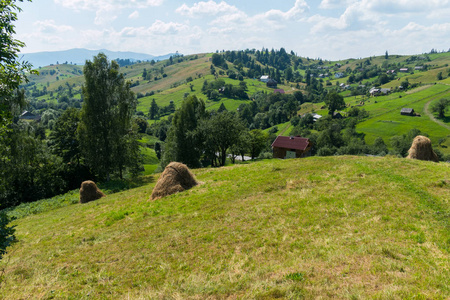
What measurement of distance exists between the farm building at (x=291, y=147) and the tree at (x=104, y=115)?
2275 inches

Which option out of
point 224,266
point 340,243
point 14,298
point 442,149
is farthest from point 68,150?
point 442,149

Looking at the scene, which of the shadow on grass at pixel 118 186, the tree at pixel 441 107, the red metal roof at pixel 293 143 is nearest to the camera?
the shadow on grass at pixel 118 186

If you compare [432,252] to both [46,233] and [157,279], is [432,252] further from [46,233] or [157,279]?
[46,233]

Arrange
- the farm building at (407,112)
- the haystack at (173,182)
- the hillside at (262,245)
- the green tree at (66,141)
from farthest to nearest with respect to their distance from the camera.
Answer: the farm building at (407,112)
the green tree at (66,141)
the haystack at (173,182)
the hillside at (262,245)

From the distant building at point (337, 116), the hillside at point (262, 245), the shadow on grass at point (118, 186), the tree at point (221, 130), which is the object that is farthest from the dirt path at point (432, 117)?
the shadow on grass at point (118, 186)

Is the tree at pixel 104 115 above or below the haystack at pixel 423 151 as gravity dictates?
above

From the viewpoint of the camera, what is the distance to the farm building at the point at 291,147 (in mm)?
82250

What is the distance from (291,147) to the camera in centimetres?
8319

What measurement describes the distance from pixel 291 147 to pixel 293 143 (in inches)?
70.8

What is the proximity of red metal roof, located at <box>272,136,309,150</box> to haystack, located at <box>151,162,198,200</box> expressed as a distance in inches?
2504

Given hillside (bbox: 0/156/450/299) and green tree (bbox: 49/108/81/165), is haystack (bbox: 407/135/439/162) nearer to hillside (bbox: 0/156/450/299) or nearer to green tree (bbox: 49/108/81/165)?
hillside (bbox: 0/156/450/299)

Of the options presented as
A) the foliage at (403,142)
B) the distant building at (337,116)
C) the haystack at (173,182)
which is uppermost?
the haystack at (173,182)

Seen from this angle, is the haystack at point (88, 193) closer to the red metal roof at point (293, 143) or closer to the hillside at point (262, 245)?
the hillside at point (262, 245)

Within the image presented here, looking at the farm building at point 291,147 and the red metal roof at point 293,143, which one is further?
the farm building at point 291,147
